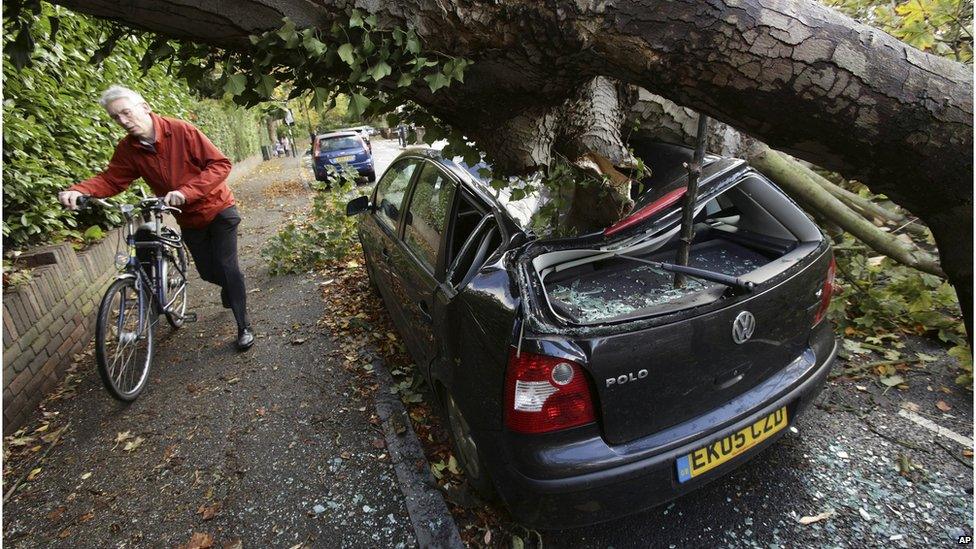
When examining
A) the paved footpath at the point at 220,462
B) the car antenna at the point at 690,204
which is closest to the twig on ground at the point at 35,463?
the paved footpath at the point at 220,462

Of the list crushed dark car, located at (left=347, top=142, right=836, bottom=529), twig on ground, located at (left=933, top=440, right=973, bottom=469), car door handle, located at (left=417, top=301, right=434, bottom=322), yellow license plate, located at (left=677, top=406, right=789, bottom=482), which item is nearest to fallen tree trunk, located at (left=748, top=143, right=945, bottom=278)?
twig on ground, located at (left=933, top=440, right=973, bottom=469)

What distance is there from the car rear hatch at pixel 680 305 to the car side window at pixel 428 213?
2.84ft

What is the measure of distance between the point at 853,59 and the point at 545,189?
191 cm

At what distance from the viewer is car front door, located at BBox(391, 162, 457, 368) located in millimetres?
2646

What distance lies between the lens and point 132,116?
318 cm

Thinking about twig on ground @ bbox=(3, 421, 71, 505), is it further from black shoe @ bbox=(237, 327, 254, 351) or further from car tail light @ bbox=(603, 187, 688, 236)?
car tail light @ bbox=(603, 187, 688, 236)

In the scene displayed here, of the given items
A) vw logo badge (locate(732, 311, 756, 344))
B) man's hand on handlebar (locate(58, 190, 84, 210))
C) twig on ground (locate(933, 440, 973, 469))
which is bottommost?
twig on ground (locate(933, 440, 973, 469))

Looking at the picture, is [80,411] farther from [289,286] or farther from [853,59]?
[853,59]

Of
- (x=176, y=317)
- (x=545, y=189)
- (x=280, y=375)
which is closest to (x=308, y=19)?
(x=545, y=189)

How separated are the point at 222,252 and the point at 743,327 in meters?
3.67

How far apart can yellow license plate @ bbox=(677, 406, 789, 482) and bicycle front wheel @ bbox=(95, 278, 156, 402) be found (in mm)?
3432

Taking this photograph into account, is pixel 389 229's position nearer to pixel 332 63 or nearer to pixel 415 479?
pixel 415 479

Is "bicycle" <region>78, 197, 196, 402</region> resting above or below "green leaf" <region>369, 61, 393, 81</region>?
below

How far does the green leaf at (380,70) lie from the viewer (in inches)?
62.4
